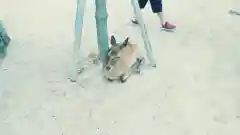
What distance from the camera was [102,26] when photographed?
81.2 inches

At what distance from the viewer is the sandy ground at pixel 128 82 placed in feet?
5.88

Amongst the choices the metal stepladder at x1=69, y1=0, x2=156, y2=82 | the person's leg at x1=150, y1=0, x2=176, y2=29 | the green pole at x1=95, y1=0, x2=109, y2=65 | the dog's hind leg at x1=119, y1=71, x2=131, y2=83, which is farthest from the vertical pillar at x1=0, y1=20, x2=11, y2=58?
the person's leg at x1=150, y1=0, x2=176, y2=29

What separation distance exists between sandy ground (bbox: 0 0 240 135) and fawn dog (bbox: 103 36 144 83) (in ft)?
0.16

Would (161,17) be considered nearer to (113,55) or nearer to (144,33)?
(144,33)

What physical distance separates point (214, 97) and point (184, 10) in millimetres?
986

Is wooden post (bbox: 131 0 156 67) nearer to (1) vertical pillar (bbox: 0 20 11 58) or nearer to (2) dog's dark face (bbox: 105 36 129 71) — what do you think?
(2) dog's dark face (bbox: 105 36 129 71)

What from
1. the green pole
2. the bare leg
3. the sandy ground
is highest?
the green pole

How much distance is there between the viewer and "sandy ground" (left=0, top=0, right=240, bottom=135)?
5.88ft

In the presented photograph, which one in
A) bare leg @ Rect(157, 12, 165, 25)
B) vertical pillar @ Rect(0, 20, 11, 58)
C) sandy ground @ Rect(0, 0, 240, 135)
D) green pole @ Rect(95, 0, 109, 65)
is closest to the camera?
sandy ground @ Rect(0, 0, 240, 135)

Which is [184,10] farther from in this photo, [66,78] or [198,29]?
[66,78]

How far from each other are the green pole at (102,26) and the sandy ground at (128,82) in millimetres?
139

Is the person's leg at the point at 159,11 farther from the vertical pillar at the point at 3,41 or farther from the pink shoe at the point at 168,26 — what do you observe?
the vertical pillar at the point at 3,41

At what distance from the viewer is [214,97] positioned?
193cm

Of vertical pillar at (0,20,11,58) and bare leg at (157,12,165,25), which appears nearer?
vertical pillar at (0,20,11,58)
